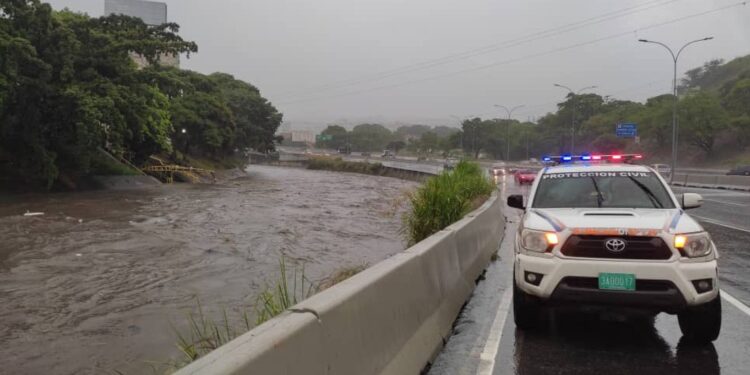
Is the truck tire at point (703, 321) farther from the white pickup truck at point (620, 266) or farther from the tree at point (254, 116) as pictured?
the tree at point (254, 116)

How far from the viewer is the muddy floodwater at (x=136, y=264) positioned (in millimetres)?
8055

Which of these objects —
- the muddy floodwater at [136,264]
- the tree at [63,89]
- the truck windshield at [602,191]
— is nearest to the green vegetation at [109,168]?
the tree at [63,89]

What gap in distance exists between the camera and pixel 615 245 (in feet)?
17.9

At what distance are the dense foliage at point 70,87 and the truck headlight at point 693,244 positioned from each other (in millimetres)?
31194

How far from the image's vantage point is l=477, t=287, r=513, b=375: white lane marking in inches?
201

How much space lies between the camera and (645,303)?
5.27m

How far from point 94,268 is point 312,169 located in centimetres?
9007

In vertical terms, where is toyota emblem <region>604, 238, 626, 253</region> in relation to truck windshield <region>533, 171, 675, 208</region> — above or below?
below

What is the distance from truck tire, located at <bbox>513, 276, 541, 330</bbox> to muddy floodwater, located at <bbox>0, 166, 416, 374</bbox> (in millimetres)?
4046

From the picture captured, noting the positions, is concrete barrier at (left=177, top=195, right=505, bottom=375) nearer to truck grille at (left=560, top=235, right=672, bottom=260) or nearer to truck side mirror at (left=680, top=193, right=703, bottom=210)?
truck grille at (left=560, top=235, right=672, bottom=260)

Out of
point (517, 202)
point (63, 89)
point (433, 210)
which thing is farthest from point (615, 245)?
point (63, 89)

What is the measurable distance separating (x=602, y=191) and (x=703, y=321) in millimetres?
1802

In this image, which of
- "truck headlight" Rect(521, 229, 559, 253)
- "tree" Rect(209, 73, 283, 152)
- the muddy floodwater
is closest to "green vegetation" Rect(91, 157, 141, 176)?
the muddy floodwater

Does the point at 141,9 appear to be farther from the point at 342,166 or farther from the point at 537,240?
the point at 537,240
